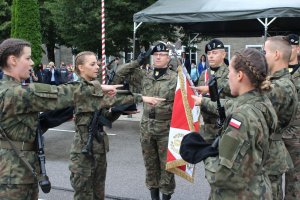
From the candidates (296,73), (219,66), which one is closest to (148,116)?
(219,66)

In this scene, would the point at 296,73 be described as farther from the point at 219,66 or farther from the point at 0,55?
the point at 0,55

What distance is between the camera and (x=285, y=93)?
12.8ft

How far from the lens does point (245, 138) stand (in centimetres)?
268

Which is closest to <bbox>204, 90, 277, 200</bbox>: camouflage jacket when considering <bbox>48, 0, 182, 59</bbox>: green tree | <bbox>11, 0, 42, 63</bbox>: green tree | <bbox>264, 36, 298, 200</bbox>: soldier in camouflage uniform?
<bbox>264, 36, 298, 200</bbox>: soldier in camouflage uniform

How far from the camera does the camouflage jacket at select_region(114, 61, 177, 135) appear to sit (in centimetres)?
575

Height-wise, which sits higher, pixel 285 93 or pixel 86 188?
pixel 285 93

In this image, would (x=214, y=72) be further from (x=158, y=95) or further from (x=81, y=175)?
(x=81, y=175)

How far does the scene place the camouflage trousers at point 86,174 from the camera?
4.66 metres

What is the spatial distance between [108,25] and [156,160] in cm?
1272

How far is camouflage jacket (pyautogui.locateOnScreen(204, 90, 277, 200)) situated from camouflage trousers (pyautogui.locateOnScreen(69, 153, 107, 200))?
2.08m

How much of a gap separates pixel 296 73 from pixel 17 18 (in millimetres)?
15302

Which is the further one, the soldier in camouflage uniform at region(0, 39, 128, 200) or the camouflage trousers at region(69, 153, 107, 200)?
the camouflage trousers at region(69, 153, 107, 200)

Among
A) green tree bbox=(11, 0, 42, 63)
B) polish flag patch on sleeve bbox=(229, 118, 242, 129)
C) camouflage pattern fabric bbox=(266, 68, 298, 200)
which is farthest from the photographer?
green tree bbox=(11, 0, 42, 63)

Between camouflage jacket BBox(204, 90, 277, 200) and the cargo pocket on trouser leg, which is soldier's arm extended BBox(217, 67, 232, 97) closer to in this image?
the cargo pocket on trouser leg
